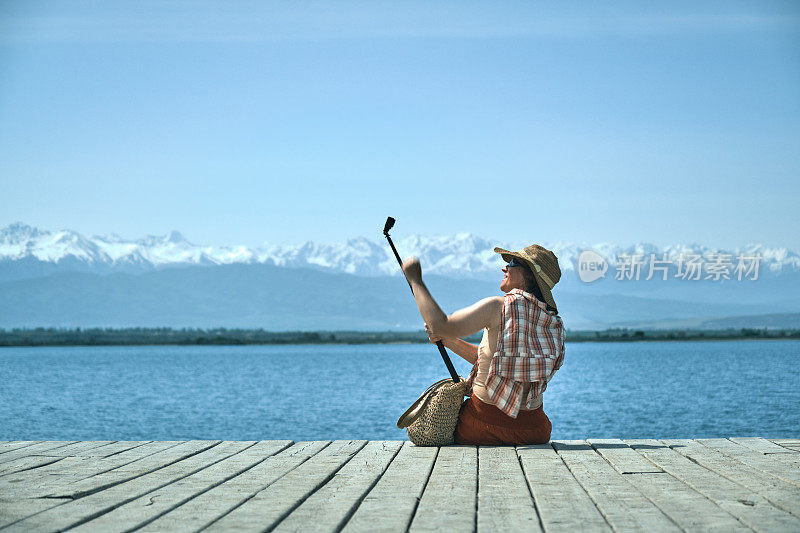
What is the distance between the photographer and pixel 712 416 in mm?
30875

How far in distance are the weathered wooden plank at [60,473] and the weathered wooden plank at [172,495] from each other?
516mm

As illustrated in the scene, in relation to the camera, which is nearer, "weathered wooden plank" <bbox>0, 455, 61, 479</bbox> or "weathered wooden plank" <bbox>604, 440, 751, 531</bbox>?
"weathered wooden plank" <bbox>604, 440, 751, 531</bbox>

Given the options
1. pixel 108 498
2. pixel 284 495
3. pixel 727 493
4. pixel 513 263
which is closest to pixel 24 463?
pixel 108 498

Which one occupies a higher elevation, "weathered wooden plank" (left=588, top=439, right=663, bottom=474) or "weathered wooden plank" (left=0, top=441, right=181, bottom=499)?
"weathered wooden plank" (left=588, top=439, right=663, bottom=474)

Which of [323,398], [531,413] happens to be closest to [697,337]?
[323,398]

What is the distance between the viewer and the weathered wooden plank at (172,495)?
372 cm

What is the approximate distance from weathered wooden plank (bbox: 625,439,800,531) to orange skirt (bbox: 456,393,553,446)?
687 millimetres

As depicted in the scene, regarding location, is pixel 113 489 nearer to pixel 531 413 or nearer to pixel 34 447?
pixel 34 447

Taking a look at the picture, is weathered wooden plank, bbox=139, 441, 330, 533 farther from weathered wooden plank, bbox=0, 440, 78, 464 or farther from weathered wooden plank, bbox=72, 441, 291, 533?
weathered wooden plank, bbox=0, 440, 78, 464

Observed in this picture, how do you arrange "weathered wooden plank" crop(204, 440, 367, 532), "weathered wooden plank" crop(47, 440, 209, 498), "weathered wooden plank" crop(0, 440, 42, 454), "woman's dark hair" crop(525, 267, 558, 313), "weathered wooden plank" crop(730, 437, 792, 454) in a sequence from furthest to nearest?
"weathered wooden plank" crop(0, 440, 42, 454) < "woman's dark hair" crop(525, 267, 558, 313) < "weathered wooden plank" crop(730, 437, 792, 454) < "weathered wooden plank" crop(47, 440, 209, 498) < "weathered wooden plank" crop(204, 440, 367, 532)

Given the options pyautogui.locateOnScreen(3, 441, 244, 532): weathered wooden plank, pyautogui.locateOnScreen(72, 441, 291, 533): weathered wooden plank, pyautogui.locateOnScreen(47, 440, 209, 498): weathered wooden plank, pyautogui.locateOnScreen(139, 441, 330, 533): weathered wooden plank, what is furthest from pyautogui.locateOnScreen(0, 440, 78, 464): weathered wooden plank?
pyautogui.locateOnScreen(139, 441, 330, 533): weathered wooden plank

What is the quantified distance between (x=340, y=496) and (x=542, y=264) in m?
2.25

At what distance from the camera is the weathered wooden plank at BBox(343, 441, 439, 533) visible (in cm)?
367

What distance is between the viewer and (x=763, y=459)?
211 inches
